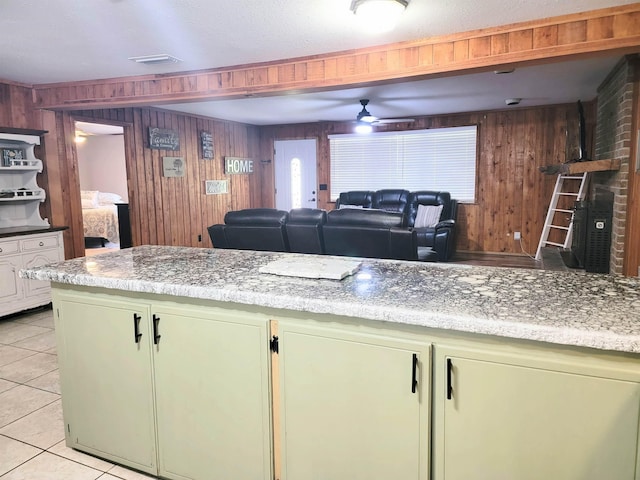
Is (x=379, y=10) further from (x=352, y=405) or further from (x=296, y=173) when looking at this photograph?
(x=296, y=173)

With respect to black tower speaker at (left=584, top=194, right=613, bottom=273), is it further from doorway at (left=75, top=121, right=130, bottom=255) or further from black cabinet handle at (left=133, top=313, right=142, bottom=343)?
doorway at (left=75, top=121, right=130, bottom=255)

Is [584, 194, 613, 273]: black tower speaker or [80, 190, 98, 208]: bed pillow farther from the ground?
[80, 190, 98, 208]: bed pillow

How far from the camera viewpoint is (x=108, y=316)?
1987 mm

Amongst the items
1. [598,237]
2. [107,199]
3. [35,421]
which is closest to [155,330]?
[35,421]

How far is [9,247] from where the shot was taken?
13.8 ft

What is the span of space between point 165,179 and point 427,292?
5716 millimetres

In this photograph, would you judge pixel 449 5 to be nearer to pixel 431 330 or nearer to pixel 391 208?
pixel 431 330

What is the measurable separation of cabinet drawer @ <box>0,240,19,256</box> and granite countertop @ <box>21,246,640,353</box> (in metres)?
2.47

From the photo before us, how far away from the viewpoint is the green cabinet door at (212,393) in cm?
173

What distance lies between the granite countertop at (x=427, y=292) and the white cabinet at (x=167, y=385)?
110 mm

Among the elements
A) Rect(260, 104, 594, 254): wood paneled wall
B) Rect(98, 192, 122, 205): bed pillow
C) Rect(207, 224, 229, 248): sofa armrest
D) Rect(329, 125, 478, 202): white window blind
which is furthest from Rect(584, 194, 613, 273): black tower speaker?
Rect(98, 192, 122, 205): bed pillow

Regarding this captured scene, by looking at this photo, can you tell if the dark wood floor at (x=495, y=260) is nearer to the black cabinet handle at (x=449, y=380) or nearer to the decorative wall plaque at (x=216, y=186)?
the decorative wall plaque at (x=216, y=186)

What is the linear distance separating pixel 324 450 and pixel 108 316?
1106 millimetres

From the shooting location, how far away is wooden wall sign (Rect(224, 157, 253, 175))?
7.97m
